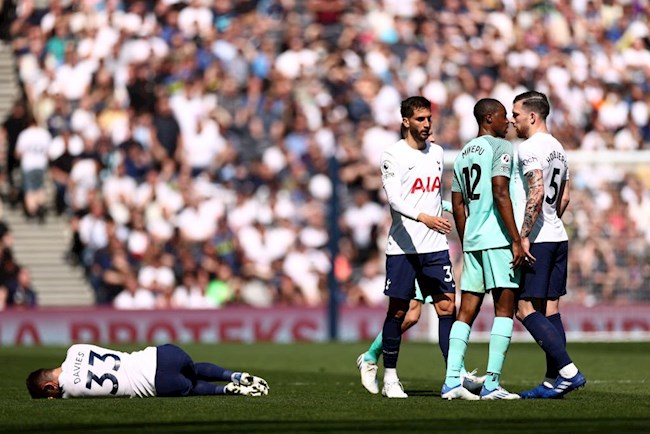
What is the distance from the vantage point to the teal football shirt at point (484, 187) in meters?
10.5

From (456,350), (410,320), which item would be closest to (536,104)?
(456,350)

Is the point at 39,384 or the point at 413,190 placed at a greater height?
the point at 413,190

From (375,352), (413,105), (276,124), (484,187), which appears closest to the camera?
(484,187)

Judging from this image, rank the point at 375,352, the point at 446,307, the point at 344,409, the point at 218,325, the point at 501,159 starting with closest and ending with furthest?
the point at 344,409
the point at 501,159
the point at 446,307
the point at 375,352
the point at 218,325

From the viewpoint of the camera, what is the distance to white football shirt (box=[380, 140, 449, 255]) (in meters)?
11.1

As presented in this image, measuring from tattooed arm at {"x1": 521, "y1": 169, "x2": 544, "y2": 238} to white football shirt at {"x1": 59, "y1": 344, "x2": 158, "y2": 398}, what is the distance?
9.03 ft

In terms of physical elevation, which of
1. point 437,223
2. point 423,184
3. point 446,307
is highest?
point 423,184

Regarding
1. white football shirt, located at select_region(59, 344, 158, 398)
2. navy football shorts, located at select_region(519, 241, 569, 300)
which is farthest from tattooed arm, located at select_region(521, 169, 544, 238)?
white football shirt, located at select_region(59, 344, 158, 398)

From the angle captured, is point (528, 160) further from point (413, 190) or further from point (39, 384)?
point (39, 384)

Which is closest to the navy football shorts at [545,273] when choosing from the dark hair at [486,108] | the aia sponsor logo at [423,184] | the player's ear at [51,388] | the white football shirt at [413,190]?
the white football shirt at [413,190]

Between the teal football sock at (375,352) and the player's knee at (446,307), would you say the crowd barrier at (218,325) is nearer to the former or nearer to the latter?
the teal football sock at (375,352)

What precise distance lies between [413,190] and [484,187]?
2.29ft

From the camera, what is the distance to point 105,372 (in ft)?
36.1

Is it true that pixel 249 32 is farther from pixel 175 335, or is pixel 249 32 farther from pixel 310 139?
pixel 175 335
